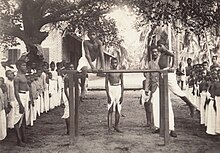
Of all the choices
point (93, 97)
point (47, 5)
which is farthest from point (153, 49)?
point (47, 5)

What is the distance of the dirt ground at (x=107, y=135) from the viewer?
11.1 ft

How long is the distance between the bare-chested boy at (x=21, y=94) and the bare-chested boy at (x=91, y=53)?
19.2 inches

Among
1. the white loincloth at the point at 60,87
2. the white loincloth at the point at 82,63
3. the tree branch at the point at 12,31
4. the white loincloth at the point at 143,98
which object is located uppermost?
the tree branch at the point at 12,31

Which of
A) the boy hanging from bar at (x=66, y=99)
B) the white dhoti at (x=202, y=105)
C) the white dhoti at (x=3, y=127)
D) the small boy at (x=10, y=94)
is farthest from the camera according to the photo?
the white dhoti at (x=202, y=105)

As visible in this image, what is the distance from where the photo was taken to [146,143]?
3518 mm

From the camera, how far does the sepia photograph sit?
3.43m

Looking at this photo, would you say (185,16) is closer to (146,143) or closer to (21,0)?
(146,143)

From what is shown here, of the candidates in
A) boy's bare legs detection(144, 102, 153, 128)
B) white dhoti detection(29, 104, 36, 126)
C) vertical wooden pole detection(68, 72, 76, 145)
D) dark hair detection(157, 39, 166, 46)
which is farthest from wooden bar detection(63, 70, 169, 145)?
white dhoti detection(29, 104, 36, 126)

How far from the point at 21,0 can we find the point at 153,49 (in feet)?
3.95

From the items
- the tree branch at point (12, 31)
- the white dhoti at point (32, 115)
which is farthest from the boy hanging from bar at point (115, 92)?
the tree branch at point (12, 31)

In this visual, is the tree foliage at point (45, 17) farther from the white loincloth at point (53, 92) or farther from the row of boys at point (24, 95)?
the white loincloth at point (53, 92)

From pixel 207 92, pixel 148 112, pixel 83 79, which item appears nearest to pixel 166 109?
pixel 148 112

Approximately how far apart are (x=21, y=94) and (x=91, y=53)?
2.38 ft

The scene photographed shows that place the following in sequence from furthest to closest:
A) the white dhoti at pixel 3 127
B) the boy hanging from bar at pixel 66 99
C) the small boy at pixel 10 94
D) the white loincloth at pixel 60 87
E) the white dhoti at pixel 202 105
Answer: the white dhoti at pixel 202 105 < the white loincloth at pixel 60 87 < the boy hanging from bar at pixel 66 99 < the small boy at pixel 10 94 < the white dhoti at pixel 3 127
